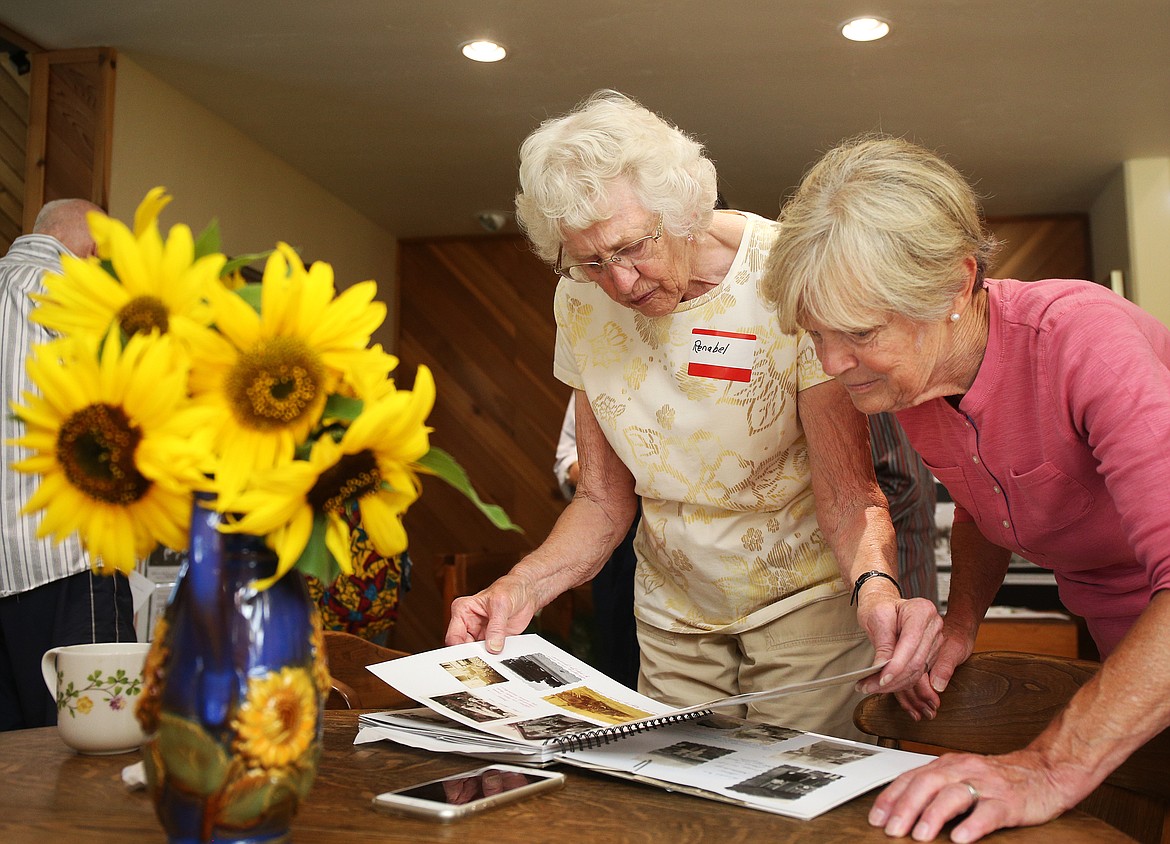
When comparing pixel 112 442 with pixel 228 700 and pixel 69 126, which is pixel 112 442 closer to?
pixel 228 700

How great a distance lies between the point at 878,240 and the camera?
1.19 m

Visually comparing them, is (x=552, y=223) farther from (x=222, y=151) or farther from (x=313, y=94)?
(x=222, y=151)

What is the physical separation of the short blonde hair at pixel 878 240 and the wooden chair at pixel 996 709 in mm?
440

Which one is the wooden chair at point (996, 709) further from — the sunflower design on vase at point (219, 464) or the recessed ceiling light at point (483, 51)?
the recessed ceiling light at point (483, 51)

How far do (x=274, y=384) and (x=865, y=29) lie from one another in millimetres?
3540

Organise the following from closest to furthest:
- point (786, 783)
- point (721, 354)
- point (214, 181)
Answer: point (786, 783)
point (721, 354)
point (214, 181)

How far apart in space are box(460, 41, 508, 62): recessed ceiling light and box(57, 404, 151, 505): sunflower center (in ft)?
11.3

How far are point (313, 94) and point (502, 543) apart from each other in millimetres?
2998

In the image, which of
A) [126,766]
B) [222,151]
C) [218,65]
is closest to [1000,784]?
[126,766]

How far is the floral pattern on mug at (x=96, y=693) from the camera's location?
1172mm

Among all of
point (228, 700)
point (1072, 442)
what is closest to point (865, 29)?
point (1072, 442)

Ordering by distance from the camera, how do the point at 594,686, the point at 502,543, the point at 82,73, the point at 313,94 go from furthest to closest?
the point at 502,543 < the point at 313,94 < the point at 82,73 < the point at 594,686

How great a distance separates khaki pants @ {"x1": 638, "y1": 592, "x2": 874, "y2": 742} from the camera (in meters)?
1.60

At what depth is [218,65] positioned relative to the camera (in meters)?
4.10
